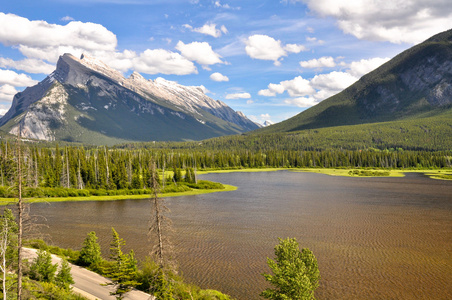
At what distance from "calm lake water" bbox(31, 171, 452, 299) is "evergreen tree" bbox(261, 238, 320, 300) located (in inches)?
292

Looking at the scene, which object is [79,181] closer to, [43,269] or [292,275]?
[43,269]

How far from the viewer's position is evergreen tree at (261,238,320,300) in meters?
27.7

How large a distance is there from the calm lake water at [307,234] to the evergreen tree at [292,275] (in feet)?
24.4

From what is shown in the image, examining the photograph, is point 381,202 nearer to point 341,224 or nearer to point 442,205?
point 442,205

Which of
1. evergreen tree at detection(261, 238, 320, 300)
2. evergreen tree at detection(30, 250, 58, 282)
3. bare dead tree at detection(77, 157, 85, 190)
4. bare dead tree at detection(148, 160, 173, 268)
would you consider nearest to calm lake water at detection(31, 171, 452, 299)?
evergreen tree at detection(261, 238, 320, 300)

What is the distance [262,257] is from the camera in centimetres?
4875

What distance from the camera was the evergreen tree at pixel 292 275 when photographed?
2773 centimetres

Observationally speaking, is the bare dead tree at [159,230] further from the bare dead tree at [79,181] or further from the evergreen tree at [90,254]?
the bare dead tree at [79,181]

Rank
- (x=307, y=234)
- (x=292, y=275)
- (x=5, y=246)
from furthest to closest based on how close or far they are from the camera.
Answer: (x=307, y=234), (x=292, y=275), (x=5, y=246)

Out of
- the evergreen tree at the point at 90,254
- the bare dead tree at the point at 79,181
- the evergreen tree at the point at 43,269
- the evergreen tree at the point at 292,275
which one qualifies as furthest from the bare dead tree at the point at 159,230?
the bare dead tree at the point at 79,181

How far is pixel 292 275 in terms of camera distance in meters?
28.8

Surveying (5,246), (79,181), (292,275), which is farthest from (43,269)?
(79,181)

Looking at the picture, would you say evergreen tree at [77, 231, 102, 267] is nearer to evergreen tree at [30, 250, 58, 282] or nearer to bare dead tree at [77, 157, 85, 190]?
evergreen tree at [30, 250, 58, 282]

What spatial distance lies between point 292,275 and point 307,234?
34178 millimetres
